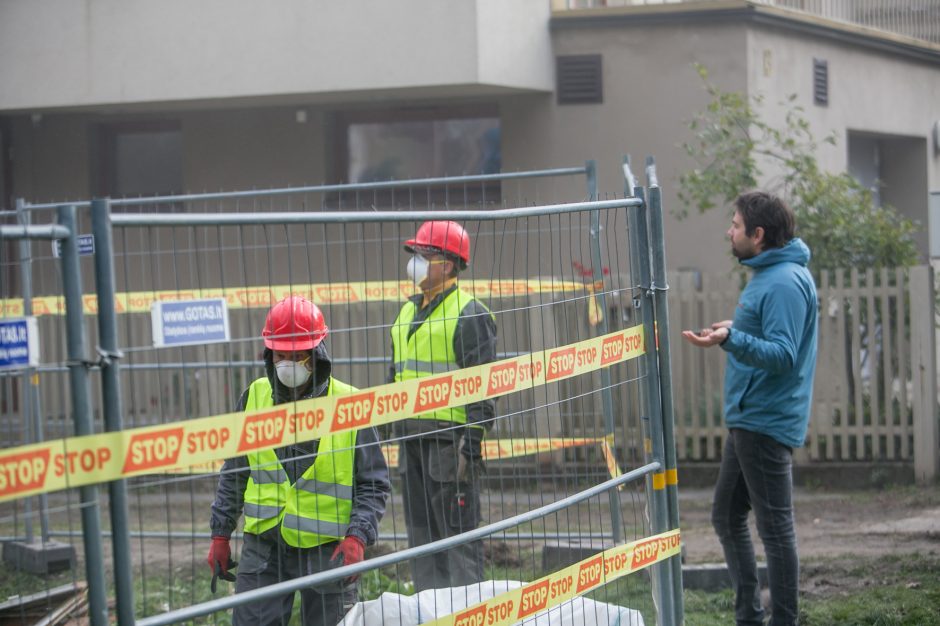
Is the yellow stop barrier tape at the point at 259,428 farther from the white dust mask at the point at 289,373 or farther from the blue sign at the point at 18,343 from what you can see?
the white dust mask at the point at 289,373

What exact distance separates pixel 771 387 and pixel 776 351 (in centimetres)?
26

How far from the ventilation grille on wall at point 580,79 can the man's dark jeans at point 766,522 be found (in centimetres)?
688

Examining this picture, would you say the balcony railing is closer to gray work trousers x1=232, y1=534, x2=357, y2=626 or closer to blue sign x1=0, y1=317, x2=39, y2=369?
gray work trousers x1=232, y1=534, x2=357, y2=626

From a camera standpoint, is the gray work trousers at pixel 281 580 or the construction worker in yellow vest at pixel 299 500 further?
the gray work trousers at pixel 281 580

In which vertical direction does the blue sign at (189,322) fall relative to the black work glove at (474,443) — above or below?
above

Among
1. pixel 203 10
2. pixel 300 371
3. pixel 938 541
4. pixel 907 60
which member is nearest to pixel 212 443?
pixel 300 371

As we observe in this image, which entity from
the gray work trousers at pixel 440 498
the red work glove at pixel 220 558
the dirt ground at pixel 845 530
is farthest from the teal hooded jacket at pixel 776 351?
the red work glove at pixel 220 558

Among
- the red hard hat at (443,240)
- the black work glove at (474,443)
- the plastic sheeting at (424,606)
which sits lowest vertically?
the plastic sheeting at (424,606)

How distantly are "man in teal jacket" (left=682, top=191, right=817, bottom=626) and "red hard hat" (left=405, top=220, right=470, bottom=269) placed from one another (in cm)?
134

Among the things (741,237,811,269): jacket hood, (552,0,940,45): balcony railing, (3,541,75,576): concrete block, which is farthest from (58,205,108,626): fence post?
(552,0,940,45): balcony railing

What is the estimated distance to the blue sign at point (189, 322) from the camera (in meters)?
2.97

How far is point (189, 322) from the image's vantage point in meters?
3.03

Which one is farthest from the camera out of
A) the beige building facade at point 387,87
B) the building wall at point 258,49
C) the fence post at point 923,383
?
the beige building facade at point 387,87

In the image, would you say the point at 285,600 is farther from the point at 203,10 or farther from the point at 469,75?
the point at 203,10
